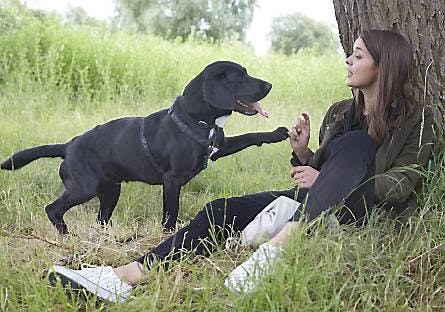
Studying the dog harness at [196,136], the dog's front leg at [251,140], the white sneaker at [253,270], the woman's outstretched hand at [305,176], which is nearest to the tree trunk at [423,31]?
the woman's outstretched hand at [305,176]

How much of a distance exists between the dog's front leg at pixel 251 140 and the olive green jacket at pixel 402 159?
88cm

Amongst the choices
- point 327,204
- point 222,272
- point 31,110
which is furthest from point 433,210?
point 31,110

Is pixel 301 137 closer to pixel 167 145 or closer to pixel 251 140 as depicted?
pixel 251 140

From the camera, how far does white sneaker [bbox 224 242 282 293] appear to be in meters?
2.45

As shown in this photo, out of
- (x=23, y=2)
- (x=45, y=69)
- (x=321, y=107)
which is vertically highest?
(x=23, y=2)

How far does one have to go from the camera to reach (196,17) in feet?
72.2

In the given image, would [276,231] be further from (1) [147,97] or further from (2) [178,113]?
(1) [147,97]

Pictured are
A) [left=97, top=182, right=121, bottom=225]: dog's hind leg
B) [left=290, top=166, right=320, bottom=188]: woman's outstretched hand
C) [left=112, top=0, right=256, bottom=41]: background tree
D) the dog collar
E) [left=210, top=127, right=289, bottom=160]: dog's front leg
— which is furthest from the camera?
[left=112, top=0, right=256, bottom=41]: background tree

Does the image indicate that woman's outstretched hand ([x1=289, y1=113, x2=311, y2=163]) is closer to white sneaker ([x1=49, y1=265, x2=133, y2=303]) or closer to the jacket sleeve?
the jacket sleeve

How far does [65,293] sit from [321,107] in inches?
262

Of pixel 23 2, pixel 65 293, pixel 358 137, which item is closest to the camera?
pixel 65 293

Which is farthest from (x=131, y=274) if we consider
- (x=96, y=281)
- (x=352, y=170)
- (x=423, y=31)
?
(x=423, y=31)

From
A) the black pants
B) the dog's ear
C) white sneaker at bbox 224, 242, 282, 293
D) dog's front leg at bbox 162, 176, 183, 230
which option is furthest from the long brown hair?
dog's front leg at bbox 162, 176, 183, 230

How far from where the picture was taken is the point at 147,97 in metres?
8.58
